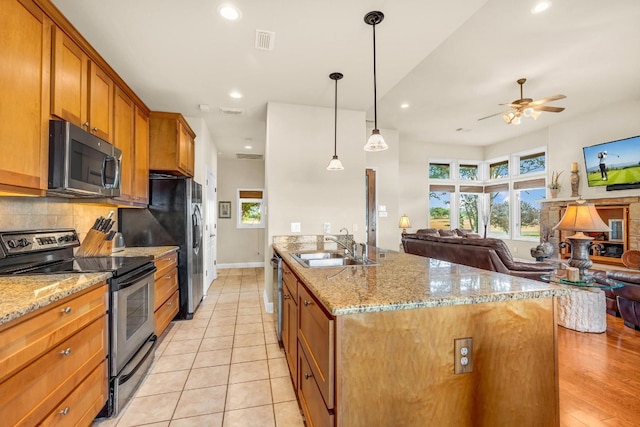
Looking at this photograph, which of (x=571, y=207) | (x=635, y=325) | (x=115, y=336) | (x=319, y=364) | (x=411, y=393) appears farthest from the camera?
(x=571, y=207)

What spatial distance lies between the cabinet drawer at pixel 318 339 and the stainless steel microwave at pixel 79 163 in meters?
1.59

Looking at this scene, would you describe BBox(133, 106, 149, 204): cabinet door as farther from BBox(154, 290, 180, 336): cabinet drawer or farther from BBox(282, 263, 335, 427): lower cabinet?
BBox(282, 263, 335, 427): lower cabinet

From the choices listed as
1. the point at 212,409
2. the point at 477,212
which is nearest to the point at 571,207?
the point at 212,409

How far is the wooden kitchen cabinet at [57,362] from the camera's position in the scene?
1.09 m

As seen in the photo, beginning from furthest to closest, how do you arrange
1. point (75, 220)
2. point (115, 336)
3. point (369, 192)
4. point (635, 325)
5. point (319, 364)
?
point (369, 192) → point (635, 325) → point (75, 220) → point (115, 336) → point (319, 364)

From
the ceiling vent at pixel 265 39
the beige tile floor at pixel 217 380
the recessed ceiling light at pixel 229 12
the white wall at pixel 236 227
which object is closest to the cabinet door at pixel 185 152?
the ceiling vent at pixel 265 39

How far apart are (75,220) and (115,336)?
1.36 m

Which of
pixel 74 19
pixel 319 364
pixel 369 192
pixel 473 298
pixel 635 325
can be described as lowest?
pixel 635 325

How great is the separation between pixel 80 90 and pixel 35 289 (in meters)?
1.45

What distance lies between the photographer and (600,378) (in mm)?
2119

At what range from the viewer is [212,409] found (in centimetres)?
189

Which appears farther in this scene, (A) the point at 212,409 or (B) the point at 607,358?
(B) the point at 607,358

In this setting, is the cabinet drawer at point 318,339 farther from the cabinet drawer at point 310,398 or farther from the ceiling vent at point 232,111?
the ceiling vent at point 232,111

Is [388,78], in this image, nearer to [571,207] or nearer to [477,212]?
[571,207]
